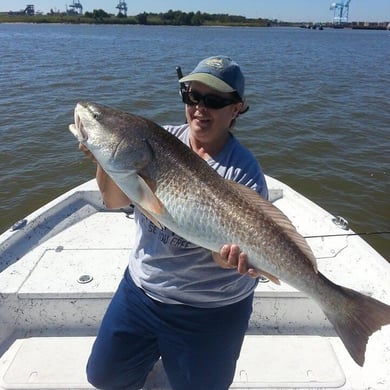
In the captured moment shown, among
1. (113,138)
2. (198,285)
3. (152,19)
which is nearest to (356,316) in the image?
(198,285)

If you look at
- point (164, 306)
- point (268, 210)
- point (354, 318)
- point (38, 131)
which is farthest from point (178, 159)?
point (38, 131)

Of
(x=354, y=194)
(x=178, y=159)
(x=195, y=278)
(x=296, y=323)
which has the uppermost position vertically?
(x=178, y=159)

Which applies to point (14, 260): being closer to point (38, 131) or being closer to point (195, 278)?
point (195, 278)

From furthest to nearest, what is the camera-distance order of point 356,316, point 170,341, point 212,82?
point 170,341, point 212,82, point 356,316

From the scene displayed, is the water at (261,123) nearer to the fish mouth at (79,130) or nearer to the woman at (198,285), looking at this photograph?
the woman at (198,285)

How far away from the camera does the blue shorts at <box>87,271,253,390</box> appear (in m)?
2.73

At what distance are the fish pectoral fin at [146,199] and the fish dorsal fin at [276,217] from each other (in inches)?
18.0

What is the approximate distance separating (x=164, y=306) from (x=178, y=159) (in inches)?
39.5

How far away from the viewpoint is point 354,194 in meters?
10.1

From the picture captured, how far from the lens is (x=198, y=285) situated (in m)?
2.70

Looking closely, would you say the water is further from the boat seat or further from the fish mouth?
the fish mouth

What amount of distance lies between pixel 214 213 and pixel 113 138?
2.54 ft

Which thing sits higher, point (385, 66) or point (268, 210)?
point (268, 210)

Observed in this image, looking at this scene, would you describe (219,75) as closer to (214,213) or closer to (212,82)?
(212,82)
